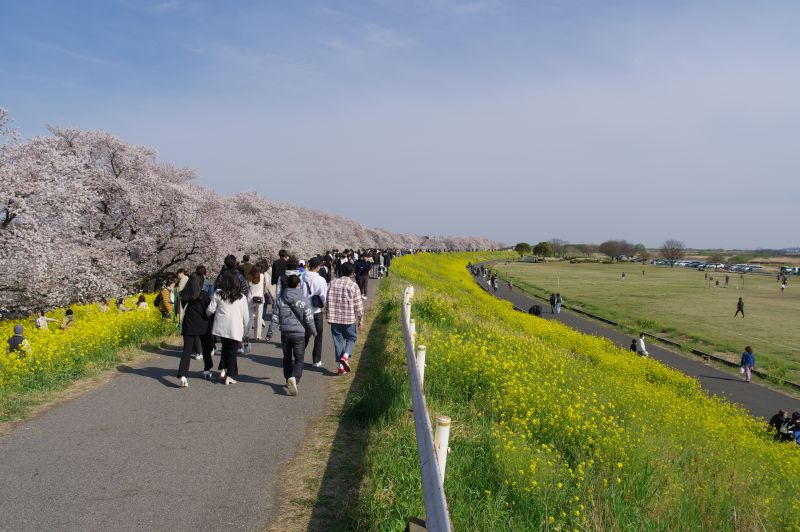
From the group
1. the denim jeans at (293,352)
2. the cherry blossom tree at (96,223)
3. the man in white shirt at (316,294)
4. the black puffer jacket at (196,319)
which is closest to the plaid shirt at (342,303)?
the man in white shirt at (316,294)

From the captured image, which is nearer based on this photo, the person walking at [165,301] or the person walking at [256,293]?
the person walking at [256,293]

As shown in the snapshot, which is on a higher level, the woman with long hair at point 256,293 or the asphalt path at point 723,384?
the woman with long hair at point 256,293

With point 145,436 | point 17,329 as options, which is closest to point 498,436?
point 145,436

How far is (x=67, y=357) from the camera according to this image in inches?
330

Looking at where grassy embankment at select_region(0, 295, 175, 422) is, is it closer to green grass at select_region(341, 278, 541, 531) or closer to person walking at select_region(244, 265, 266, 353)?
person walking at select_region(244, 265, 266, 353)

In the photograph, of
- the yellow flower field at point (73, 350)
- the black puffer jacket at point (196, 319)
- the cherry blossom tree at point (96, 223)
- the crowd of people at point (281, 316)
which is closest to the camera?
the yellow flower field at point (73, 350)

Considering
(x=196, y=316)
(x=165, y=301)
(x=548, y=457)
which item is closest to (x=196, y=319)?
(x=196, y=316)

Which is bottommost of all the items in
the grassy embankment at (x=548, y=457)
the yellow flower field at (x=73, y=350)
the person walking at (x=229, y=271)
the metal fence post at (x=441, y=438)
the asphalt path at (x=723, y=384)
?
the asphalt path at (x=723, y=384)

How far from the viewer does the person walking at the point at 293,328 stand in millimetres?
7648

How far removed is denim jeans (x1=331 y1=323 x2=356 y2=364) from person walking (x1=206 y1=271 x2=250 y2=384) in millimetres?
1590

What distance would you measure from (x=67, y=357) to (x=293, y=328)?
3900 mm

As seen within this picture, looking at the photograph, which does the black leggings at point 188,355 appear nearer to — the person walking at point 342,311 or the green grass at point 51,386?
the green grass at point 51,386

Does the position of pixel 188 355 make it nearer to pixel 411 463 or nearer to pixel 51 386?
pixel 51 386

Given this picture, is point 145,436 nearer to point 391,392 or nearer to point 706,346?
point 391,392
